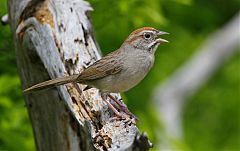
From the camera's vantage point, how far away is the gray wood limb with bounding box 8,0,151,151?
23.6ft

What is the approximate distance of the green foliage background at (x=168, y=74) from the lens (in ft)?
29.6

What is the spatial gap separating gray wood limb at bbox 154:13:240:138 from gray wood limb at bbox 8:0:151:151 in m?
5.42

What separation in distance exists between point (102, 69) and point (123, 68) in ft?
0.73

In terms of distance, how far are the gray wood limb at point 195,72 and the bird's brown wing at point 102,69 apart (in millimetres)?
5206

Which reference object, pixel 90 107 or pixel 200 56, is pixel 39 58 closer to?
pixel 90 107

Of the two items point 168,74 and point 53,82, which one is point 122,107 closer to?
point 53,82

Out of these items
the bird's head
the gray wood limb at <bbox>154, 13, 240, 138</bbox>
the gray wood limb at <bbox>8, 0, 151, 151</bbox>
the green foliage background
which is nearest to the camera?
the gray wood limb at <bbox>8, 0, 151, 151</bbox>

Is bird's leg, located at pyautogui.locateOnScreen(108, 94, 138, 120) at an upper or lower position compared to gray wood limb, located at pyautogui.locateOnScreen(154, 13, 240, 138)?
lower

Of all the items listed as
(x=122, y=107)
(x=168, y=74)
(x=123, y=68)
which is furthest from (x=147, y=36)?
(x=168, y=74)

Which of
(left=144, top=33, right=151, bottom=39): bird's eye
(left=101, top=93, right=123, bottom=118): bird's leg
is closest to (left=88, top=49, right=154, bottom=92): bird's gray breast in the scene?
(left=101, top=93, right=123, bottom=118): bird's leg

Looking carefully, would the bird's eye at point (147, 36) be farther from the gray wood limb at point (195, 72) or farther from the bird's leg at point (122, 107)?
the gray wood limb at point (195, 72)

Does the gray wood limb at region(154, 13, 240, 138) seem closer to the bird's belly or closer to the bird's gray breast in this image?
the bird's gray breast

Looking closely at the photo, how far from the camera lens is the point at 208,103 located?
14891 mm

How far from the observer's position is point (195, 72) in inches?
567
